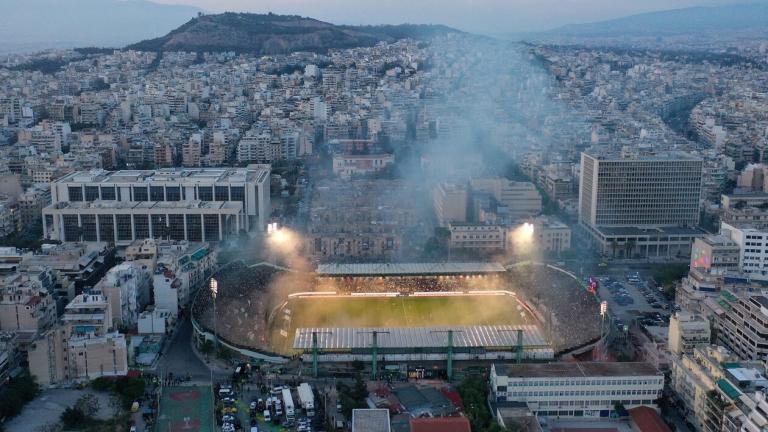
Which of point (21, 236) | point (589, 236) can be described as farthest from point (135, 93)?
point (589, 236)

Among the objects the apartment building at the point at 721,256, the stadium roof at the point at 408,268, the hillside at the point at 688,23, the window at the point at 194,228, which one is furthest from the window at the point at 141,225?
the hillside at the point at 688,23

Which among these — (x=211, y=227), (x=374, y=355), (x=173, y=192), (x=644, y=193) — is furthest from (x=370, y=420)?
(x=173, y=192)

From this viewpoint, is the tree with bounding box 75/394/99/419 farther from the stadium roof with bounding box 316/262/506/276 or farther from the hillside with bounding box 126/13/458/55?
the hillside with bounding box 126/13/458/55

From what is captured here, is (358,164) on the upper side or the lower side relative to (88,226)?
upper

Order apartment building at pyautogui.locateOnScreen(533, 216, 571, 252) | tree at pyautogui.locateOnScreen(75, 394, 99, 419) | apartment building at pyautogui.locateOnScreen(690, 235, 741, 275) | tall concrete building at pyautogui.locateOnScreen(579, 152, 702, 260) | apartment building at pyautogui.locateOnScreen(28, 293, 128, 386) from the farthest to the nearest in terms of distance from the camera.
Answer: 1. tall concrete building at pyautogui.locateOnScreen(579, 152, 702, 260)
2. apartment building at pyautogui.locateOnScreen(533, 216, 571, 252)
3. apartment building at pyautogui.locateOnScreen(690, 235, 741, 275)
4. apartment building at pyautogui.locateOnScreen(28, 293, 128, 386)
5. tree at pyautogui.locateOnScreen(75, 394, 99, 419)

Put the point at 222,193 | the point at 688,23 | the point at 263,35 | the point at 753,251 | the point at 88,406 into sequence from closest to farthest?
the point at 88,406 → the point at 753,251 → the point at 222,193 → the point at 263,35 → the point at 688,23

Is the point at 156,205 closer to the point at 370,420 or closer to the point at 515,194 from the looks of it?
the point at 515,194

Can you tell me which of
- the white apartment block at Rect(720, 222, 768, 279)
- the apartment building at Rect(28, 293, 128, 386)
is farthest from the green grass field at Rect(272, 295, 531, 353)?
the white apartment block at Rect(720, 222, 768, 279)
